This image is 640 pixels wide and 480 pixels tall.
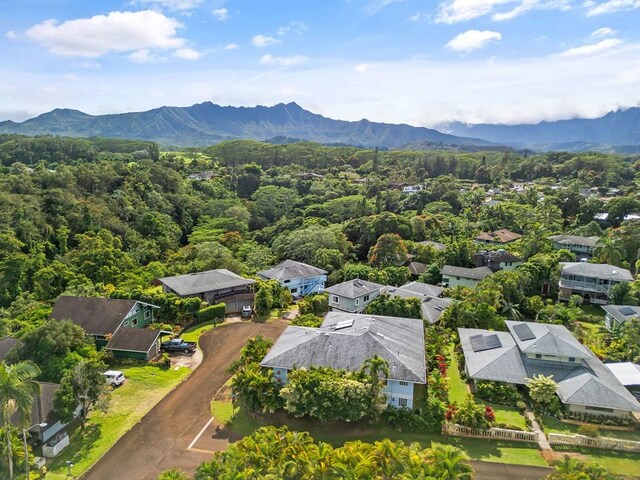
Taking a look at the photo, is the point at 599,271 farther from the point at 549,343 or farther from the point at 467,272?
the point at 549,343

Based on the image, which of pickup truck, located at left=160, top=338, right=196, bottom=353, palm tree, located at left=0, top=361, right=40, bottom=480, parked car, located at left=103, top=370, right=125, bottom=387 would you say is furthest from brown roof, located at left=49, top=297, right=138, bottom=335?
palm tree, located at left=0, top=361, right=40, bottom=480

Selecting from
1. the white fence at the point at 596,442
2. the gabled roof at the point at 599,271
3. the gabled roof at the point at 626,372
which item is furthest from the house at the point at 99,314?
the gabled roof at the point at 599,271

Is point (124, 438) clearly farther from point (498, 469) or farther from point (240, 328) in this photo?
point (498, 469)

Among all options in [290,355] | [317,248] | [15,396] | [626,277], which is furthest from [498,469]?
[317,248]

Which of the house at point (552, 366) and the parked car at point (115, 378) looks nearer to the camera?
the house at point (552, 366)

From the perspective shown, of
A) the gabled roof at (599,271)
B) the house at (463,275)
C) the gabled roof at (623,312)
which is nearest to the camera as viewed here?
the gabled roof at (623,312)

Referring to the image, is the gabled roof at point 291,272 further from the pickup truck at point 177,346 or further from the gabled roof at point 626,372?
the gabled roof at point 626,372

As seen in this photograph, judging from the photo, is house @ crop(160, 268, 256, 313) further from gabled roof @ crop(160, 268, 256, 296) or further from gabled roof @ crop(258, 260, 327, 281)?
gabled roof @ crop(258, 260, 327, 281)

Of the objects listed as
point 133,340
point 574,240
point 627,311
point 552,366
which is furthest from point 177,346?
point 574,240
